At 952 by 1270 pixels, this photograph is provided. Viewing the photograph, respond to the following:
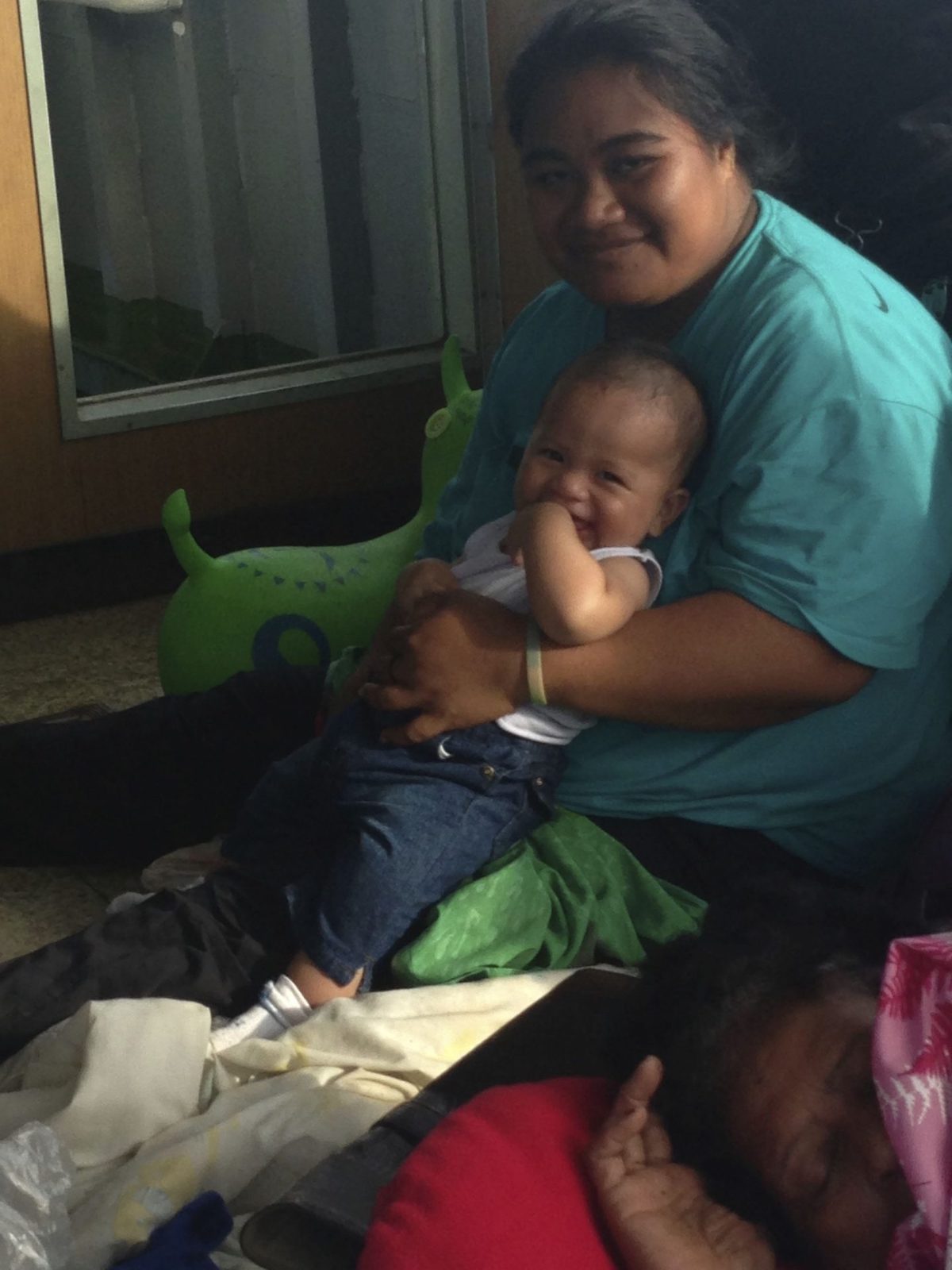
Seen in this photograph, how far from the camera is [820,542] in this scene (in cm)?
129

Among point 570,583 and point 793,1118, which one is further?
point 570,583

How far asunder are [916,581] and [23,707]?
1556 mm

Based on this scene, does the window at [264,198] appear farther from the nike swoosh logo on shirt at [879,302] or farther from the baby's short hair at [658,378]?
the nike swoosh logo on shirt at [879,302]

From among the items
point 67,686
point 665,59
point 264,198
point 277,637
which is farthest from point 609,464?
point 264,198

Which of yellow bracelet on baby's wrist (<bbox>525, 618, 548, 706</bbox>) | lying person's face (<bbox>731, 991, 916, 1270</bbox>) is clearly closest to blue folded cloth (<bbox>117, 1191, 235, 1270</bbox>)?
lying person's face (<bbox>731, 991, 916, 1270</bbox>)

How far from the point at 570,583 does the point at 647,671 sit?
10cm

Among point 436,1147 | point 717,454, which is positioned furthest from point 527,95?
point 436,1147

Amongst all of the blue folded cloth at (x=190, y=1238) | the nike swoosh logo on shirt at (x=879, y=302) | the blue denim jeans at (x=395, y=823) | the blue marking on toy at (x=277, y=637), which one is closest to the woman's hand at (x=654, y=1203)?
Answer: the blue folded cloth at (x=190, y=1238)

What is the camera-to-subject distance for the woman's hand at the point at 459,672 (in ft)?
4.47

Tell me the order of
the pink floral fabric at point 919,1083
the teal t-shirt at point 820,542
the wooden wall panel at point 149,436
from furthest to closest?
the wooden wall panel at point 149,436 → the teal t-shirt at point 820,542 → the pink floral fabric at point 919,1083

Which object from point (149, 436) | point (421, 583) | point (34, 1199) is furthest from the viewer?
point (149, 436)

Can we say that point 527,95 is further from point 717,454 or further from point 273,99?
point 273,99

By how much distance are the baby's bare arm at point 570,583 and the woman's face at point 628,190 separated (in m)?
0.24

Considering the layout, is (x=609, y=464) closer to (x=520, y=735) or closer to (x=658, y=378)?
(x=658, y=378)
